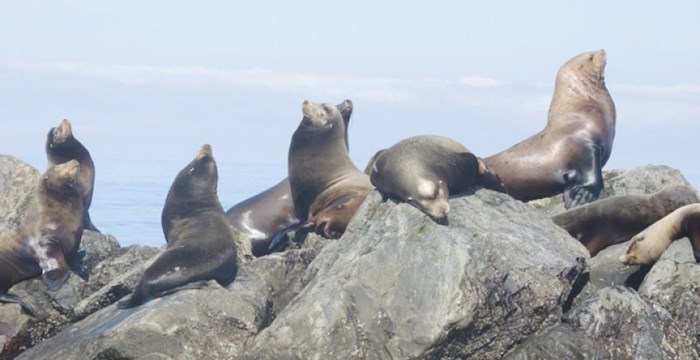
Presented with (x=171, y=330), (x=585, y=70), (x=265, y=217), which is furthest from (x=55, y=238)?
(x=585, y=70)

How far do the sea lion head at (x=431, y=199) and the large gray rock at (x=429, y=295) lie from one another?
0.29 feet

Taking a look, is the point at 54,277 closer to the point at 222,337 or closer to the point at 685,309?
the point at 222,337

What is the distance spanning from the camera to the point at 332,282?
7.81 meters

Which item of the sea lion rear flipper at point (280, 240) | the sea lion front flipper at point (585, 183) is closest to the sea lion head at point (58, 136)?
the sea lion rear flipper at point (280, 240)

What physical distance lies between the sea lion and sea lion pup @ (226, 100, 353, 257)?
32 cm

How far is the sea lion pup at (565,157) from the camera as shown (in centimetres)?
1108

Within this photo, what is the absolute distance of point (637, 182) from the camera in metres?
11.7

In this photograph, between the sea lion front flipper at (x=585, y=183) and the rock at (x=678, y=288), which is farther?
the sea lion front flipper at (x=585, y=183)

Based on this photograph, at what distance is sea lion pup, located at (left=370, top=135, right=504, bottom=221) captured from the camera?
8.45m

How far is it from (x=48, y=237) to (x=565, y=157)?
4972 millimetres

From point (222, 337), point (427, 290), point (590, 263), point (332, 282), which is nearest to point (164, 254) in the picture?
point (222, 337)

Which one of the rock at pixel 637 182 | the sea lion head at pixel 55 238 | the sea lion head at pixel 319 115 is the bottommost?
the rock at pixel 637 182

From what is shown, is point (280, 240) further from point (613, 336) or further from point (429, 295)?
point (613, 336)

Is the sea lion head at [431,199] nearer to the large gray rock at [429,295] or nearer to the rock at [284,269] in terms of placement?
the large gray rock at [429,295]
